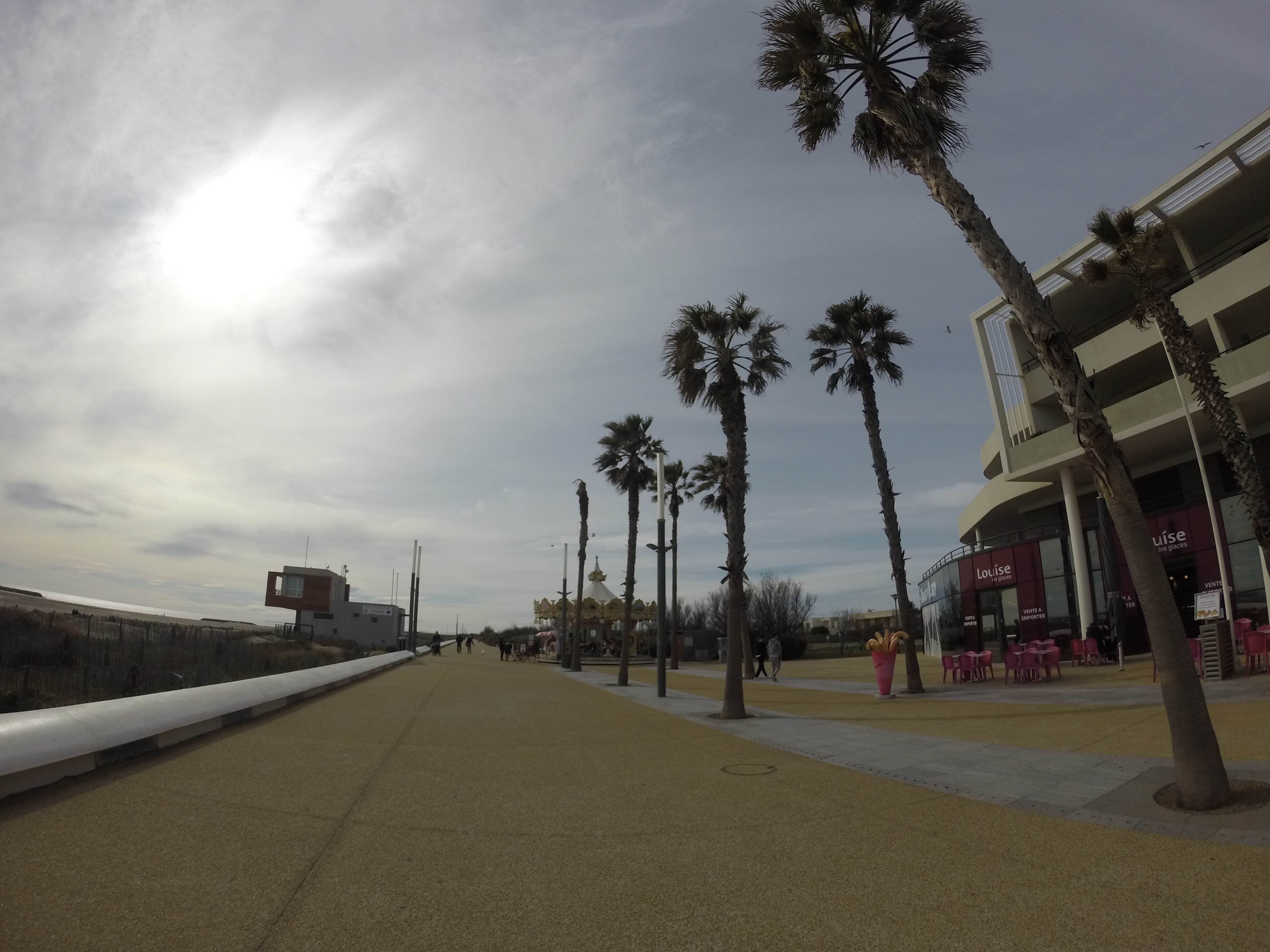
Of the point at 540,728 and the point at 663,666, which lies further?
the point at 663,666

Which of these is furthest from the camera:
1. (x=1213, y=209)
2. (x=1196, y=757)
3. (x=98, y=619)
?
(x=1213, y=209)

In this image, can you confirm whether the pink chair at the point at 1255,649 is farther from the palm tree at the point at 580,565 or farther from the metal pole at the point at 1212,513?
the palm tree at the point at 580,565

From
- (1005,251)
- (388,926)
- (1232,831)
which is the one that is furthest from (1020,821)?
(1005,251)

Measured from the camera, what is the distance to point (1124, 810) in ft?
17.3

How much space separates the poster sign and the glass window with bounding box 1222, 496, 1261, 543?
8.51 m

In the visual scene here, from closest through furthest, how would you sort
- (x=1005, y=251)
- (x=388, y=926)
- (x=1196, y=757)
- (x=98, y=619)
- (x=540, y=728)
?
(x=388, y=926), (x=1196, y=757), (x=1005, y=251), (x=540, y=728), (x=98, y=619)

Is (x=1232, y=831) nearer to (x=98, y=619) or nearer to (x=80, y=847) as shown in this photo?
(x=80, y=847)

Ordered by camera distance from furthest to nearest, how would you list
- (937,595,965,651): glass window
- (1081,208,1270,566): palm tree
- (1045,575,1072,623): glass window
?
(937,595,965,651): glass window
(1045,575,1072,623): glass window
(1081,208,1270,566): palm tree

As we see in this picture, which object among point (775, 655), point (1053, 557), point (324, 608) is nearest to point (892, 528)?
point (775, 655)

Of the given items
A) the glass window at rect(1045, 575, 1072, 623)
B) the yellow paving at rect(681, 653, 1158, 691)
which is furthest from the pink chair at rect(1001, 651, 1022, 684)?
the glass window at rect(1045, 575, 1072, 623)

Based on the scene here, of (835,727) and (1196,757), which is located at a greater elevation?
(1196,757)

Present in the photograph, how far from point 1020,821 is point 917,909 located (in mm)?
2046

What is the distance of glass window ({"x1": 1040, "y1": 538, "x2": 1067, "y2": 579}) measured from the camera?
93.0ft

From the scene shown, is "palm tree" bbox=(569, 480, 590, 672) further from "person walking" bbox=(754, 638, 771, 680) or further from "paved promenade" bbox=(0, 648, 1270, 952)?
"paved promenade" bbox=(0, 648, 1270, 952)
